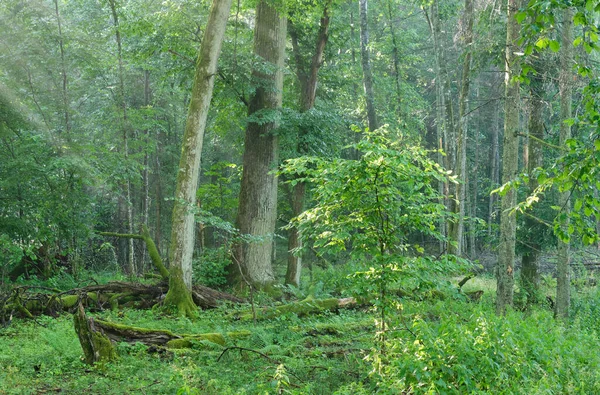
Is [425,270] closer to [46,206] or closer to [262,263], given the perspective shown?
[262,263]

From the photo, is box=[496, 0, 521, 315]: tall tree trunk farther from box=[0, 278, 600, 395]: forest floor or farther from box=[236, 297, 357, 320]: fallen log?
box=[236, 297, 357, 320]: fallen log

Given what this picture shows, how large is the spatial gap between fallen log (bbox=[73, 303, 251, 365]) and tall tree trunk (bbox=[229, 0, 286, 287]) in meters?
6.07

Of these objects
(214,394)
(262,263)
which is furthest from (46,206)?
(214,394)

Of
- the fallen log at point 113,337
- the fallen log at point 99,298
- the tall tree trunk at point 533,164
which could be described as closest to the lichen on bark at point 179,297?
the fallen log at point 99,298

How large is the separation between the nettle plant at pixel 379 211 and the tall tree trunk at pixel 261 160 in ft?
25.7

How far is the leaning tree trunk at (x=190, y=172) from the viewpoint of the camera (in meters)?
10.8

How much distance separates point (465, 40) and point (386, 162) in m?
15.7

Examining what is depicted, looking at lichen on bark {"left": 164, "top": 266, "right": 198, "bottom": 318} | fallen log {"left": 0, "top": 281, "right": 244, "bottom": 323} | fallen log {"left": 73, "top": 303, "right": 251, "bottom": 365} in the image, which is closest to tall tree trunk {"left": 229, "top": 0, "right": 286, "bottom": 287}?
fallen log {"left": 0, "top": 281, "right": 244, "bottom": 323}

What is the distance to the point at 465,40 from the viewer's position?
1986 cm

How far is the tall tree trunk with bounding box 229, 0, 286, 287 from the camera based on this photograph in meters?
14.6

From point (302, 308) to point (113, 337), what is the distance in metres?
4.26

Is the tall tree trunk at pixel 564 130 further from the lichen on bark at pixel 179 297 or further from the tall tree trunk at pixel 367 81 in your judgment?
the tall tree trunk at pixel 367 81

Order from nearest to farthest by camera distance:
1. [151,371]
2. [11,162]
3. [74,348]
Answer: [151,371] → [74,348] → [11,162]

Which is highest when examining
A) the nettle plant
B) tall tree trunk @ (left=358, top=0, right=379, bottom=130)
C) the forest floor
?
tall tree trunk @ (left=358, top=0, right=379, bottom=130)
